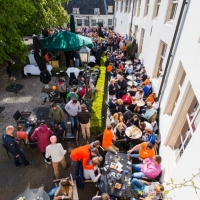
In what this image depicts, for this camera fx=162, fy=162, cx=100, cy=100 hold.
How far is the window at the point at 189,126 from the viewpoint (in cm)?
387

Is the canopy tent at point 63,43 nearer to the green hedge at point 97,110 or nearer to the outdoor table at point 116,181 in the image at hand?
the green hedge at point 97,110

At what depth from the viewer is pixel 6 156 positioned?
6184 millimetres

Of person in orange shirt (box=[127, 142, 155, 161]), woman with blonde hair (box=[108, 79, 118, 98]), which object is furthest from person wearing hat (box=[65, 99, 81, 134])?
person in orange shirt (box=[127, 142, 155, 161])

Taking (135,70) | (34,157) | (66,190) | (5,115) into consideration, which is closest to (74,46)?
(135,70)

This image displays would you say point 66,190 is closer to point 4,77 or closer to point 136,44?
point 4,77

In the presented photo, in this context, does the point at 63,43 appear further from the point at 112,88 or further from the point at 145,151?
the point at 145,151

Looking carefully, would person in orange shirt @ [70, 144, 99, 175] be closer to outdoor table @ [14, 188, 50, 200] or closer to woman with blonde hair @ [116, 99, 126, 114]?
outdoor table @ [14, 188, 50, 200]

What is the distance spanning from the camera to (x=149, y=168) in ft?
16.4

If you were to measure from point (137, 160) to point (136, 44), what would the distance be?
425 inches

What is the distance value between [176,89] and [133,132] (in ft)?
7.38

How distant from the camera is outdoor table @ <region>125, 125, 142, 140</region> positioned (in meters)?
6.23

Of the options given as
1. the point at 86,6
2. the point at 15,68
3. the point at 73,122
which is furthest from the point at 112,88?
the point at 86,6

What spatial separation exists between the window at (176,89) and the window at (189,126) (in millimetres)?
1229

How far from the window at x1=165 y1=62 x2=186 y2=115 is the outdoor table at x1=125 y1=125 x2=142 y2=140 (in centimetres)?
134
